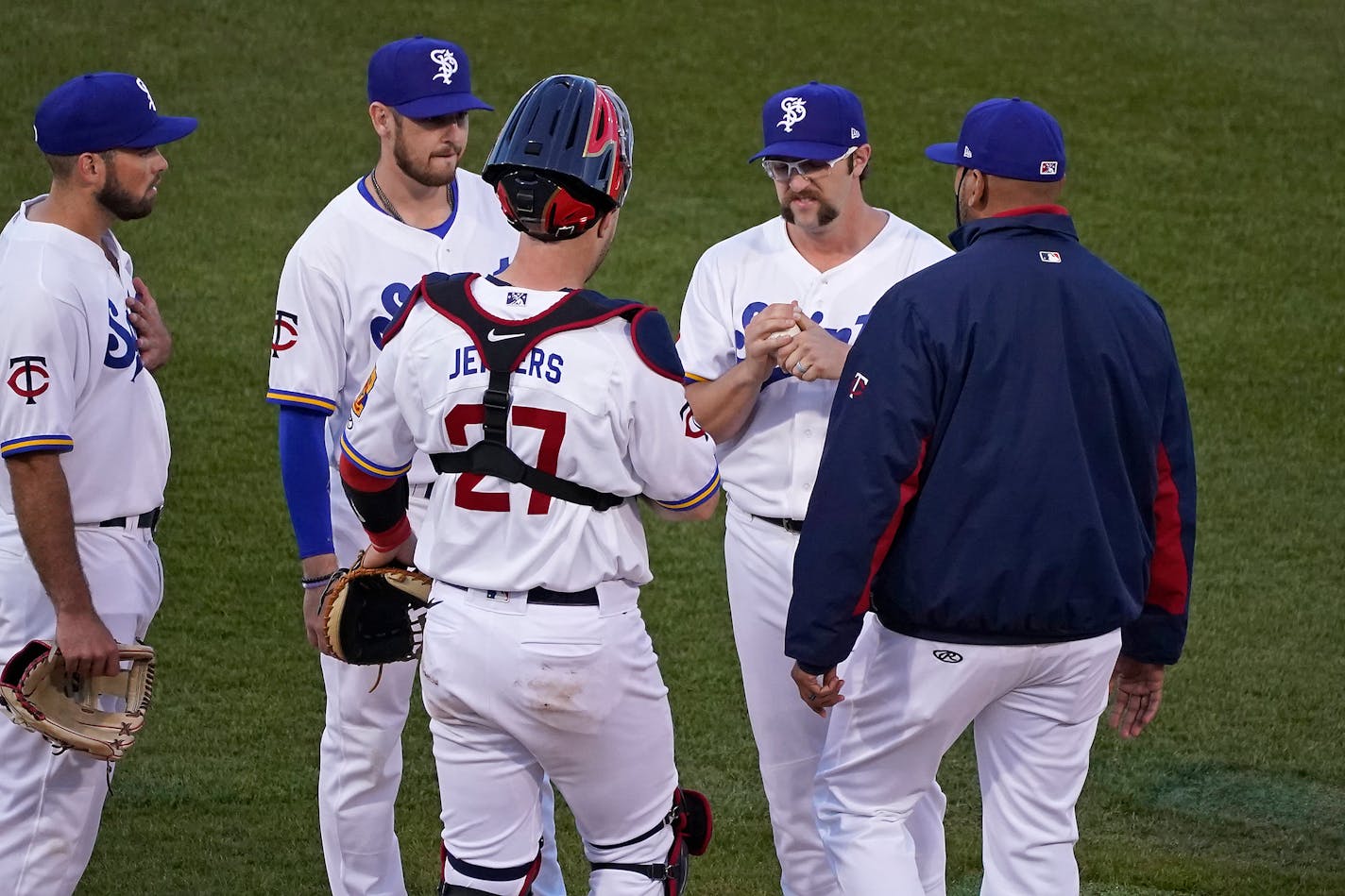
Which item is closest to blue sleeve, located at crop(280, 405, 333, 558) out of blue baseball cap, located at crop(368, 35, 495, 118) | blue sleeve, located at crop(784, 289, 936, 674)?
blue baseball cap, located at crop(368, 35, 495, 118)

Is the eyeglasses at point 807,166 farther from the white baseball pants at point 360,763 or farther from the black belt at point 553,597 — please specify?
the black belt at point 553,597

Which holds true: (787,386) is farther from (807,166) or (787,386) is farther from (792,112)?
(792,112)

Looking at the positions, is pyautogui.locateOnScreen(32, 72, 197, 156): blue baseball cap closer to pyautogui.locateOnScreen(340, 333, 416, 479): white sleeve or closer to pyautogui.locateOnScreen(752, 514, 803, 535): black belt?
pyautogui.locateOnScreen(340, 333, 416, 479): white sleeve

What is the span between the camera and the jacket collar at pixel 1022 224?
354 centimetres

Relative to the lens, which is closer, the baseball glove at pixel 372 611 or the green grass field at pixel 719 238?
the baseball glove at pixel 372 611

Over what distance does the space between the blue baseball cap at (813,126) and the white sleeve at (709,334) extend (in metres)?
0.37

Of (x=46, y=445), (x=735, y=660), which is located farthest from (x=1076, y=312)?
(x=735, y=660)

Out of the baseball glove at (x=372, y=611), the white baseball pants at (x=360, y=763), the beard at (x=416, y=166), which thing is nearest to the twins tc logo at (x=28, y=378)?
the baseball glove at (x=372, y=611)

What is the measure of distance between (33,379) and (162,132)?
0.72 metres

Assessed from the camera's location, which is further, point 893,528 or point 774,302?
point 774,302

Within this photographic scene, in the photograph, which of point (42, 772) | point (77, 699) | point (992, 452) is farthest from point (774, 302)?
point (42, 772)

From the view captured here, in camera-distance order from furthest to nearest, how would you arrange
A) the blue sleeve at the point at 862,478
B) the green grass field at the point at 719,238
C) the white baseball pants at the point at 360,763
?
the green grass field at the point at 719,238 < the white baseball pants at the point at 360,763 < the blue sleeve at the point at 862,478

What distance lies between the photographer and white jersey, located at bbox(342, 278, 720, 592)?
10.2 feet

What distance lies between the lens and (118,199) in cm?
388
